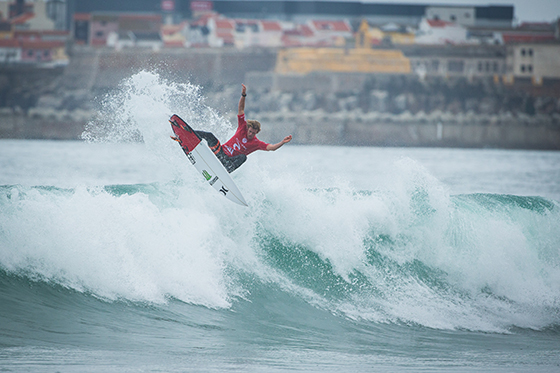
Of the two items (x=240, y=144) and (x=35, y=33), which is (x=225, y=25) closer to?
(x=35, y=33)

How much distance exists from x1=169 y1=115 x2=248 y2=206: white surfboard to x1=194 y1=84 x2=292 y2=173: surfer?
91 millimetres

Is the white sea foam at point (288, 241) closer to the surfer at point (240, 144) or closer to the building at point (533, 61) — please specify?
the surfer at point (240, 144)

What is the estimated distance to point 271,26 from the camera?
8175 cm

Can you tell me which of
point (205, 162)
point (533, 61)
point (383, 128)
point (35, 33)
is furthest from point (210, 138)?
point (35, 33)

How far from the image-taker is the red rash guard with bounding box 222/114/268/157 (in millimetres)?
8039

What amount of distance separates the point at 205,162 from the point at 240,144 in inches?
26.2

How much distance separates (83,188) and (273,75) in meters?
63.2

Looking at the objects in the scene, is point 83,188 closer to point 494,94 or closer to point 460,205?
point 460,205

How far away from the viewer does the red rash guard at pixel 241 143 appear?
8.04 meters

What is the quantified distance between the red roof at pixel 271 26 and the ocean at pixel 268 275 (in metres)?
72.5

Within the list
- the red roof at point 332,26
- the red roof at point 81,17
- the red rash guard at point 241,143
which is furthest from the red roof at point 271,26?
the red rash guard at point 241,143

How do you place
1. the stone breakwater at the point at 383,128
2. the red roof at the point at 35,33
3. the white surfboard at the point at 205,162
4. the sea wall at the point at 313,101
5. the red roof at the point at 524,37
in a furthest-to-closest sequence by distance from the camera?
the red roof at the point at 35,33, the red roof at the point at 524,37, the sea wall at the point at 313,101, the stone breakwater at the point at 383,128, the white surfboard at the point at 205,162

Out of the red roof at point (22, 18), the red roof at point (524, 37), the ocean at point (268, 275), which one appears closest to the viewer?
the ocean at point (268, 275)

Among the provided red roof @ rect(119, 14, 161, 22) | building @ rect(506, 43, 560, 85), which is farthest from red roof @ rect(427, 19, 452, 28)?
red roof @ rect(119, 14, 161, 22)
